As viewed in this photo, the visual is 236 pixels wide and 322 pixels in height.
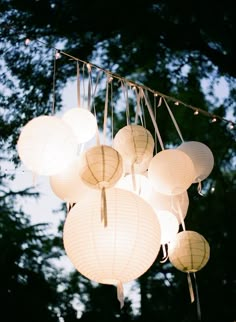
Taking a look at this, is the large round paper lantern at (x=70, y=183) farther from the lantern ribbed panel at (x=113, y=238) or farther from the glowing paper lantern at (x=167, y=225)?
the glowing paper lantern at (x=167, y=225)

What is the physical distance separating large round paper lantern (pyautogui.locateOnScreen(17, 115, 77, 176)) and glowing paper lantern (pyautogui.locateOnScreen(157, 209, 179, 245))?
1.99 ft

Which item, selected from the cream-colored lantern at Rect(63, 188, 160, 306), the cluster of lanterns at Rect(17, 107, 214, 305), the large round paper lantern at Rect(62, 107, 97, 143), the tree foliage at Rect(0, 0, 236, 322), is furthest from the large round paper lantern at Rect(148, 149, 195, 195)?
the tree foliage at Rect(0, 0, 236, 322)

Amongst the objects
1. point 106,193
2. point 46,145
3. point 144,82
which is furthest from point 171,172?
point 144,82

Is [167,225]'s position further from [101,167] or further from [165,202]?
[101,167]

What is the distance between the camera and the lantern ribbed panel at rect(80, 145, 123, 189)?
5.60ft

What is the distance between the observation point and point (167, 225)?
2.08 m

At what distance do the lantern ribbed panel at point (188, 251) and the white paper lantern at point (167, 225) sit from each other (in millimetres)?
54

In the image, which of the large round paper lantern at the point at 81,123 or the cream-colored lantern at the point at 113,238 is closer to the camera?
the cream-colored lantern at the point at 113,238

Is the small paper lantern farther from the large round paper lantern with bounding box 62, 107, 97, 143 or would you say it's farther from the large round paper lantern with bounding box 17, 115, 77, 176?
the large round paper lantern with bounding box 17, 115, 77, 176

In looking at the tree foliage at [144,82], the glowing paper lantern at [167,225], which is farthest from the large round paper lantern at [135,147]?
the tree foliage at [144,82]

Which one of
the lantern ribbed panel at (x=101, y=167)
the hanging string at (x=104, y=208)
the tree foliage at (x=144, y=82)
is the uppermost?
the lantern ribbed panel at (x=101, y=167)

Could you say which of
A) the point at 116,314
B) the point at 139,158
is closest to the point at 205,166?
the point at 139,158

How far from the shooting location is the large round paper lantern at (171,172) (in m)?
1.91

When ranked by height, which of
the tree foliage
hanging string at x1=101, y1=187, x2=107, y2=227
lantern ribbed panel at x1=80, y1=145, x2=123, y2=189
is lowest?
the tree foliage
